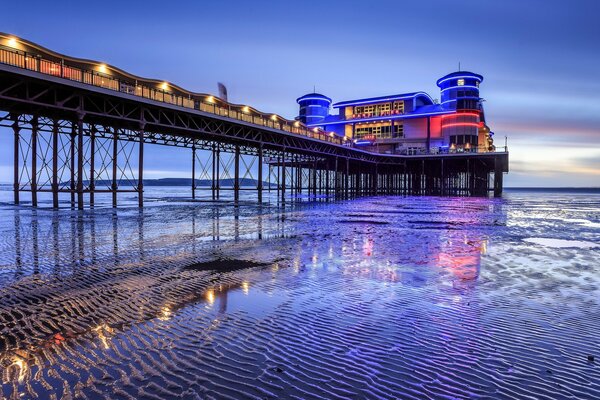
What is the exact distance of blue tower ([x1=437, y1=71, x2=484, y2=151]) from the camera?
6888 cm

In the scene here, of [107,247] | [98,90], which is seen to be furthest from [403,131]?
[107,247]

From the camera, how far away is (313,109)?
89750mm

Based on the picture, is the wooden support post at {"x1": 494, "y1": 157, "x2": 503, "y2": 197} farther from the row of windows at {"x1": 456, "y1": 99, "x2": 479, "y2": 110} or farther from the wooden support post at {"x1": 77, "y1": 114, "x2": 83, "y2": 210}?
the wooden support post at {"x1": 77, "y1": 114, "x2": 83, "y2": 210}

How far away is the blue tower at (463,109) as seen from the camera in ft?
226

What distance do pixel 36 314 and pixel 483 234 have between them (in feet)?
48.6

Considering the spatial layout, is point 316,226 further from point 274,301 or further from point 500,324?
point 500,324

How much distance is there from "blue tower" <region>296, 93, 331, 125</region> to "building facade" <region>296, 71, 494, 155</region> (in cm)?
33

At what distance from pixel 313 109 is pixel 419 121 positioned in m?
25.8

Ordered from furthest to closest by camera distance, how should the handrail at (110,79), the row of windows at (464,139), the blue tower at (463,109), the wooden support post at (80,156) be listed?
1. the row of windows at (464,139)
2. the blue tower at (463,109)
3. the wooden support post at (80,156)
4. the handrail at (110,79)

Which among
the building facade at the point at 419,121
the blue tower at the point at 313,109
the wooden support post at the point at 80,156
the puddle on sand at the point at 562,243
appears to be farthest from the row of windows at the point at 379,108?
the puddle on sand at the point at 562,243

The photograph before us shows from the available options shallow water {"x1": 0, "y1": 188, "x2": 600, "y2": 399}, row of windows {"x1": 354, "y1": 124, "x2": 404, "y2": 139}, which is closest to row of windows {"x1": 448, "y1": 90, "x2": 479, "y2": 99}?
row of windows {"x1": 354, "y1": 124, "x2": 404, "y2": 139}

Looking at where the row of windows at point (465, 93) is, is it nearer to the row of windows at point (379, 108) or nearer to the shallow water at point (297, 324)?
the row of windows at point (379, 108)

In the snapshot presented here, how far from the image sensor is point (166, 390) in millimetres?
3311

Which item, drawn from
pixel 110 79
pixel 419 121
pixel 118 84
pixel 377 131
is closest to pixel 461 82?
pixel 419 121
